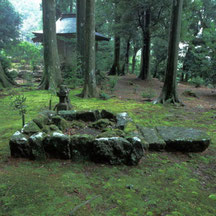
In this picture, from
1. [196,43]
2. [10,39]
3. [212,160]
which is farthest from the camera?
[10,39]

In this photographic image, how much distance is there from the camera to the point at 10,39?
23.0 m

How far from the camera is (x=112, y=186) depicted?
2.55m

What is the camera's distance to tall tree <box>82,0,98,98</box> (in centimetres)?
879

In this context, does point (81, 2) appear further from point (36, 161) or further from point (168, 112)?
point (36, 161)

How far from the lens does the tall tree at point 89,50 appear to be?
879 cm

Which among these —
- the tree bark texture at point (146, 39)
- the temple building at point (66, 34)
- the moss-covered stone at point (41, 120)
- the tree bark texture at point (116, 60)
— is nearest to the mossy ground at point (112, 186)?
the moss-covered stone at point (41, 120)

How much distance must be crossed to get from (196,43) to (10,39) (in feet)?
68.4

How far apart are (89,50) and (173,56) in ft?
12.3

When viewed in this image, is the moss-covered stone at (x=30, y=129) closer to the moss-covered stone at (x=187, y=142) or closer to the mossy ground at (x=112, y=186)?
the mossy ground at (x=112, y=186)

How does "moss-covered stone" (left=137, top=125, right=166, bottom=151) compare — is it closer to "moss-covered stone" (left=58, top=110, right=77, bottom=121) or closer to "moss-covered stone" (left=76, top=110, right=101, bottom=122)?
"moss-covered stone" (left=76, top=110, right=101, bottom=122)

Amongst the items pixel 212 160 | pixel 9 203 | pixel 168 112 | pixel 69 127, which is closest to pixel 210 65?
pixel 168 112

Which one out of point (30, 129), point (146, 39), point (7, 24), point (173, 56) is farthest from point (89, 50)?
point (7, 24)

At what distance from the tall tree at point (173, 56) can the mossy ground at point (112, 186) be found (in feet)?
16.0

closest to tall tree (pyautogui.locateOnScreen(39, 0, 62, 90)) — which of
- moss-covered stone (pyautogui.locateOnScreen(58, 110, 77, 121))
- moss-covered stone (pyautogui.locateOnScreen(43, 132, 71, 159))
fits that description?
moss-covered stone (pyautogui.locateOnScreen(58, 110, 77, 121))
